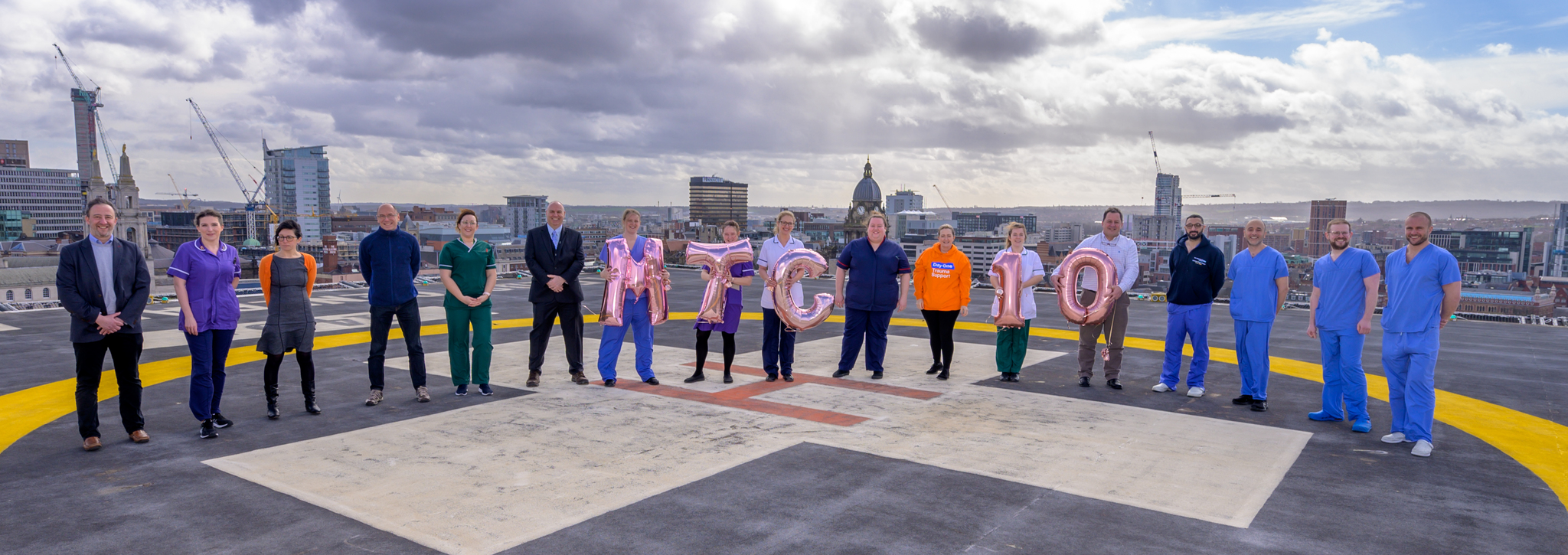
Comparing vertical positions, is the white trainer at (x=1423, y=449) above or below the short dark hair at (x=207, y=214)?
below

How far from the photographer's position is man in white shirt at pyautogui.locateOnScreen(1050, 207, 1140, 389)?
9047 millimetres

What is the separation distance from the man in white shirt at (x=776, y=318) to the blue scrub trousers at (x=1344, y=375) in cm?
532

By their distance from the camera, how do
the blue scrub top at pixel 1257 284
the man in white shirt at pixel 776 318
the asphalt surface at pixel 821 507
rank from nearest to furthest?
the asphalt surface at pixel 821 507, the blue scrub top at pixel 1257 284, the man in white shirt at pixel 776 318

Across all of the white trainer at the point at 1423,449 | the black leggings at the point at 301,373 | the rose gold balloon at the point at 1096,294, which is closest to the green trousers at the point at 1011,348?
the rose gold balloon at the point at 1096,294

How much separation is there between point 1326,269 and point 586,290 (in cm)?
1829

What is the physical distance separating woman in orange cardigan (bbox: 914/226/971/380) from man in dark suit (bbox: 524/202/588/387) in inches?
161

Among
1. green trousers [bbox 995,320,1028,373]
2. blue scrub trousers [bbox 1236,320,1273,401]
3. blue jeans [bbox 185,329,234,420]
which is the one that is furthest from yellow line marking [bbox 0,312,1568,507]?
green trousers [bbox 995,320,1028,373]

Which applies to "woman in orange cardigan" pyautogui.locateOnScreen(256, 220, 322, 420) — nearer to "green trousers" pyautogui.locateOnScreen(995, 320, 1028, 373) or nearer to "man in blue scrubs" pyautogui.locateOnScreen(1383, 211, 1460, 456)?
"green trousers" pyautogui.locateOnScreen(995, 320, 1028, 373)

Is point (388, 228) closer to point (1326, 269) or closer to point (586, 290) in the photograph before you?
point (1326, 269)

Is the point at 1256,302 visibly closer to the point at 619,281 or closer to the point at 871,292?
the point at 871,292

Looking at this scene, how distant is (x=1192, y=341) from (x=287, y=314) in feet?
30.6

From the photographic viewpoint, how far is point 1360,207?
153 metres

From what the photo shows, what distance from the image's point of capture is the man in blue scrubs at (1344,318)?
7.13 m

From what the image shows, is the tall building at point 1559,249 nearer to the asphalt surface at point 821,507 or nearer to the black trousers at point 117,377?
the asphalt surface at point 821,507
